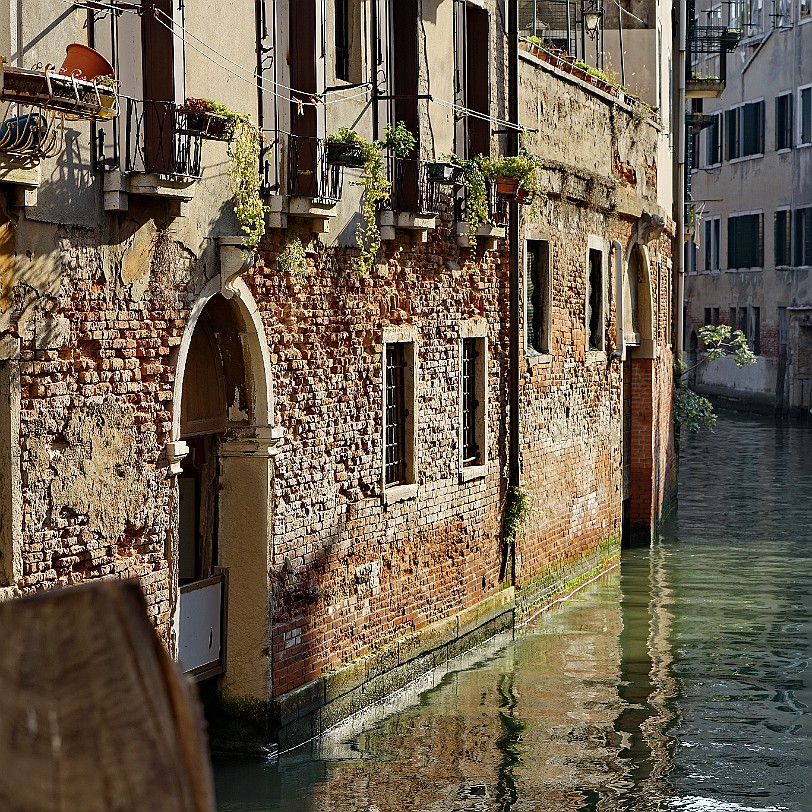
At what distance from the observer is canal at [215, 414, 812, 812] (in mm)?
7434

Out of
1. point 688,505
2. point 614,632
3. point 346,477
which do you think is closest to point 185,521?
point 346,477

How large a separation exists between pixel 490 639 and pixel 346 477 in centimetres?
275

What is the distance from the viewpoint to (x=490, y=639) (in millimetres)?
11102

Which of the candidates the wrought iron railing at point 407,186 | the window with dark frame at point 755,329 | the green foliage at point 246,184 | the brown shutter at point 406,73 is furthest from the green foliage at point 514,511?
A: the window with dark frame at point 755,329

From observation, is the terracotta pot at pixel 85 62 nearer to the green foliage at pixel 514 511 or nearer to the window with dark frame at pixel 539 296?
the green foliage at pixel 514 511

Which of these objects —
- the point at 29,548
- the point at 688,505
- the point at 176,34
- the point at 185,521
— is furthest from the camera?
the point at 688,505

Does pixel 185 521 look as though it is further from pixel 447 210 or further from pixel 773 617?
pixel 773 617

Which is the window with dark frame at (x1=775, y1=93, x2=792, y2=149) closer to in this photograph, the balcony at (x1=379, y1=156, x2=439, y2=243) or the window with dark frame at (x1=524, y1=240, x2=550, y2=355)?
the window with dark frame at (x1=524, y1=240, x2=550, y2=355)

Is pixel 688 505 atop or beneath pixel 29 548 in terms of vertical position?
beneath

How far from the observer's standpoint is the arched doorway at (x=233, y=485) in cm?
797

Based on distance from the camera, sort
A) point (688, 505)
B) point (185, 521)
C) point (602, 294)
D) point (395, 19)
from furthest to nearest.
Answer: point (688, 505) → point (602, 294) → point (395, 19) → point (185, 521)

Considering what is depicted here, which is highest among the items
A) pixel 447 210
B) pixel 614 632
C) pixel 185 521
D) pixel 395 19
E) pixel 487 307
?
pixel 395 19

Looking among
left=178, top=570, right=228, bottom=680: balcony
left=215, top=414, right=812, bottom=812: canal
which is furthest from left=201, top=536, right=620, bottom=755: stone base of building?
left=178, top=570, right=228, bottom=680: balcony

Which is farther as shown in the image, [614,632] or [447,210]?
[614,632]
